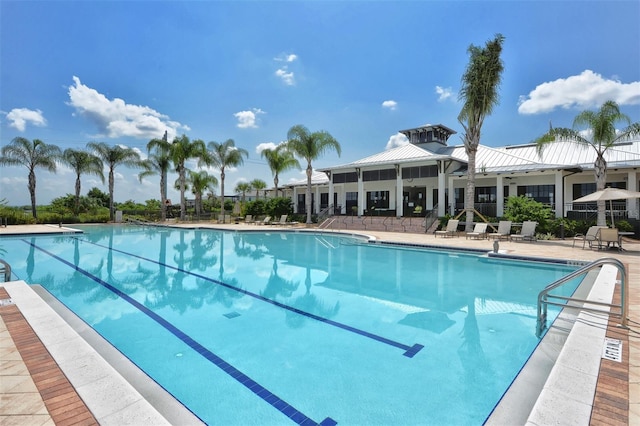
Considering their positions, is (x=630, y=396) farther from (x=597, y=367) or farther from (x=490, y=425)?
(x=490, y=425)

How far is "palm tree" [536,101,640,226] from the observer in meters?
14.9

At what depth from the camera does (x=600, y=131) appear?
49.6ft

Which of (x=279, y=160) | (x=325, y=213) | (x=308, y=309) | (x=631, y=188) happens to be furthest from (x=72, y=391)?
(x=279, y=160)

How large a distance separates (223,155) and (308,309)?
29.7 metres

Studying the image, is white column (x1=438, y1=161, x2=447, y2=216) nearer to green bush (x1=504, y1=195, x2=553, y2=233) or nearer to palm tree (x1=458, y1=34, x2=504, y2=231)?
palm tree (x1=458, y1=34, x2=504, y2=231)

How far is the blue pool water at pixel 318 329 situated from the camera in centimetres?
341

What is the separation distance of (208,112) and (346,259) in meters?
21.7

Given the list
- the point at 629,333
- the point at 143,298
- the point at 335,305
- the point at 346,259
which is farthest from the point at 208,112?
the point at 629,333

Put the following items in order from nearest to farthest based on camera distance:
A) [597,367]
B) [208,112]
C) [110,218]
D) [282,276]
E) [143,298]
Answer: [597,367]
[143,298]
[282,276]
[208,112]
[110,218]

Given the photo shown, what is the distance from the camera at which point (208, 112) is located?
28172 mm

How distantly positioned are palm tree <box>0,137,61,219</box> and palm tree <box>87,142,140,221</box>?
3220 millimetres

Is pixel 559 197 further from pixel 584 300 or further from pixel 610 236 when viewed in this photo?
pixel 584 300

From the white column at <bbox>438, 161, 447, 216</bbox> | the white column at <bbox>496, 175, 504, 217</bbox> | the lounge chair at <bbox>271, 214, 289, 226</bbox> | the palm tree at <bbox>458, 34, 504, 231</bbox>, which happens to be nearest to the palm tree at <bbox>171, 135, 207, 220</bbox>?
the lounge chair at <bbox>271, 214, 289, 226</bbox>

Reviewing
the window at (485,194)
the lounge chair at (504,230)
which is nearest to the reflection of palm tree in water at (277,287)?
the lounge chair at (504,230)
